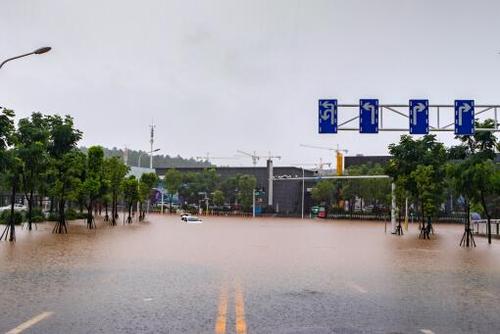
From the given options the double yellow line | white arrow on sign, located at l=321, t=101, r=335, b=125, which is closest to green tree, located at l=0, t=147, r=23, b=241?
white arrow on sign, located at l=321, t=101, r=335, b=125

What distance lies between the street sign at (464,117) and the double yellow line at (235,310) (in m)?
17.7

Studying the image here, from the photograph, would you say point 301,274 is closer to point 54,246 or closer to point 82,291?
point 82,291

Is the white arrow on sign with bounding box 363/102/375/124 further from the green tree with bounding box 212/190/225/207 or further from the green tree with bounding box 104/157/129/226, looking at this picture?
the green tree with bounding box 212/190/225/207

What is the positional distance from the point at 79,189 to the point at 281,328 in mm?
34954

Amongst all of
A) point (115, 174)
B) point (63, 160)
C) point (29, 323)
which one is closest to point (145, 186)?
point (115, 174)

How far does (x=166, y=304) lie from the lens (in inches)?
436

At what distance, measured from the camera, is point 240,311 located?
34.1 feet

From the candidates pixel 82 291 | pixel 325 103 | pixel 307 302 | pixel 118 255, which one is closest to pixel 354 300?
pixel 307 302

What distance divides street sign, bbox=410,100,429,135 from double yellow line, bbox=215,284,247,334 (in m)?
16.7

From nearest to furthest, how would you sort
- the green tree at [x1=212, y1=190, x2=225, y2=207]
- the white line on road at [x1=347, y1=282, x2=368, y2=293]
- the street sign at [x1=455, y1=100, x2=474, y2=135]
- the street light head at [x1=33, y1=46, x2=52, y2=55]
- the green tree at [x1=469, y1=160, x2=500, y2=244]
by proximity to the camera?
the white line on road at [x1=347, y1=282, x2=368, y2=293] → the street light head at [x1=33, y1=46, x2=52, y2=55] → the street sign at [x1=455, y1=100, x2=474, y2=135] → the green tree at [x1=469, y1=160, x2=500, y2=244] → the green tree at [x1=212, y1=190, x2=225, y2=207]

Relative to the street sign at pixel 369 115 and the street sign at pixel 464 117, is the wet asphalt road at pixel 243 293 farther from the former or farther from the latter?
the street sign at pixel 369 115

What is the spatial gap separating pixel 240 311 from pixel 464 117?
66.7 ft

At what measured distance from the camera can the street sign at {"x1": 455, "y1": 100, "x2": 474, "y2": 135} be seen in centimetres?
2686

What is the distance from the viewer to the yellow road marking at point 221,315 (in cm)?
881
